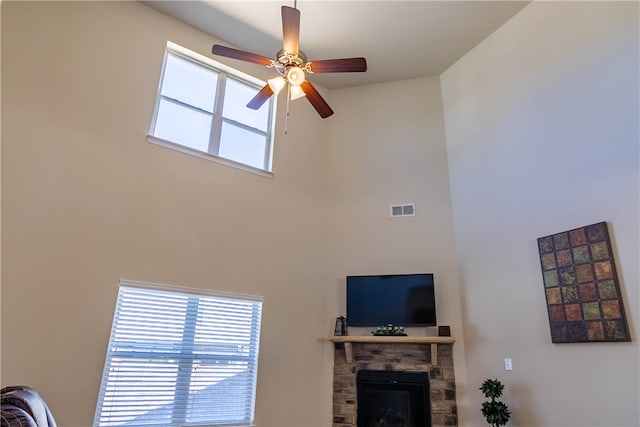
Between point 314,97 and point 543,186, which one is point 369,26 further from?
point 543,186

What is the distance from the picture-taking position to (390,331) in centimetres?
467

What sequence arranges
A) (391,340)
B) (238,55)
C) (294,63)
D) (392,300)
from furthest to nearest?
(392,300) < (391,340) < (238,55) < (294,63)

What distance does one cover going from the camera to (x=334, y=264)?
533 cm

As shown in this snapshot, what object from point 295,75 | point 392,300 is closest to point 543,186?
point 392,300

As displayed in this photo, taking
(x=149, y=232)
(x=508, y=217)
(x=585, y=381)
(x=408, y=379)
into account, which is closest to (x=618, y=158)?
(x=508, y=217)

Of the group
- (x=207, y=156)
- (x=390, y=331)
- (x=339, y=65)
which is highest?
(x=339, y=65)

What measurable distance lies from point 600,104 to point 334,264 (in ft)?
11.2

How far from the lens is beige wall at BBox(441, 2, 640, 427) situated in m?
3.26

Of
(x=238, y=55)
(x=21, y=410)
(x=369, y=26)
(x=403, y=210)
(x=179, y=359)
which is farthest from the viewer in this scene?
(x=403, y=210)

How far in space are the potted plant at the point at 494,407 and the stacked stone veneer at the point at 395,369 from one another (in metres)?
0.50

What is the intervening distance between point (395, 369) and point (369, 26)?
14.0ft

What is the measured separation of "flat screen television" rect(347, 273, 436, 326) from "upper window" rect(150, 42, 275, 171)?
205cm

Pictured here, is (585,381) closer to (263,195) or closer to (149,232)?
(263,195)

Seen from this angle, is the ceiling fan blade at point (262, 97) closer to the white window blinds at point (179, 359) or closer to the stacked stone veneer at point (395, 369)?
the white window blinds at point (179, 359)
